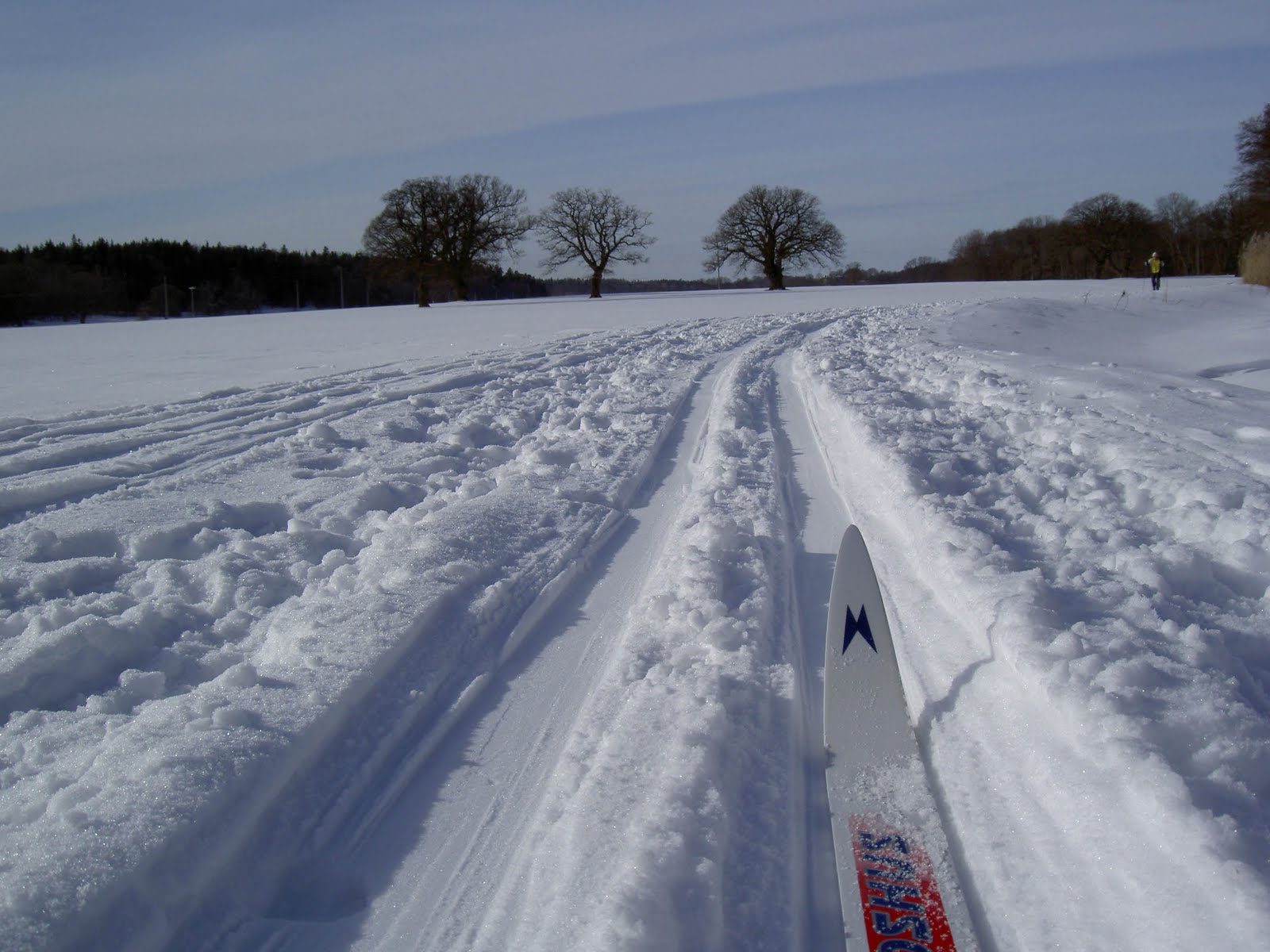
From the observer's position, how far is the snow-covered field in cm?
221

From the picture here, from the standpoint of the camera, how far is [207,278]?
80.9 m

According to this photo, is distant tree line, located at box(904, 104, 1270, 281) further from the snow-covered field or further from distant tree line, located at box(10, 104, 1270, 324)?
the snow-covered field

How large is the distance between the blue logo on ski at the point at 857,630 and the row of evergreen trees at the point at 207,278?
58.7 metres

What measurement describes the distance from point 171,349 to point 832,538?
16.4 m

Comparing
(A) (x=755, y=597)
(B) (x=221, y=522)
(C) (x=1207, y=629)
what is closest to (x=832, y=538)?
(A) (x=755, y=597)

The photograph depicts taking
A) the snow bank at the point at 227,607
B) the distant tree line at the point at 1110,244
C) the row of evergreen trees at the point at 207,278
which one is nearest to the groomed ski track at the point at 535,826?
the snow bank at the point at 227,607

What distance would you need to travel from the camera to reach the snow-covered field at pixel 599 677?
221cm

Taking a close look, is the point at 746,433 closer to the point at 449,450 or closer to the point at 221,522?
the point at 449,450

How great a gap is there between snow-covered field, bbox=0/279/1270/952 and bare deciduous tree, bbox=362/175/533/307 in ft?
118

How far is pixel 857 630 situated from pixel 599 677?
1.08 meters

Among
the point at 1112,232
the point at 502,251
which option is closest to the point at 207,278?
the point at 502,251

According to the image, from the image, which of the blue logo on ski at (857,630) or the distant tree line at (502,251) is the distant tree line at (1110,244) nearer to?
the distant tree line at (502,251)

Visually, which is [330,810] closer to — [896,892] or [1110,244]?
[896,892]

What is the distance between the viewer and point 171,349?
1702 centimetres
